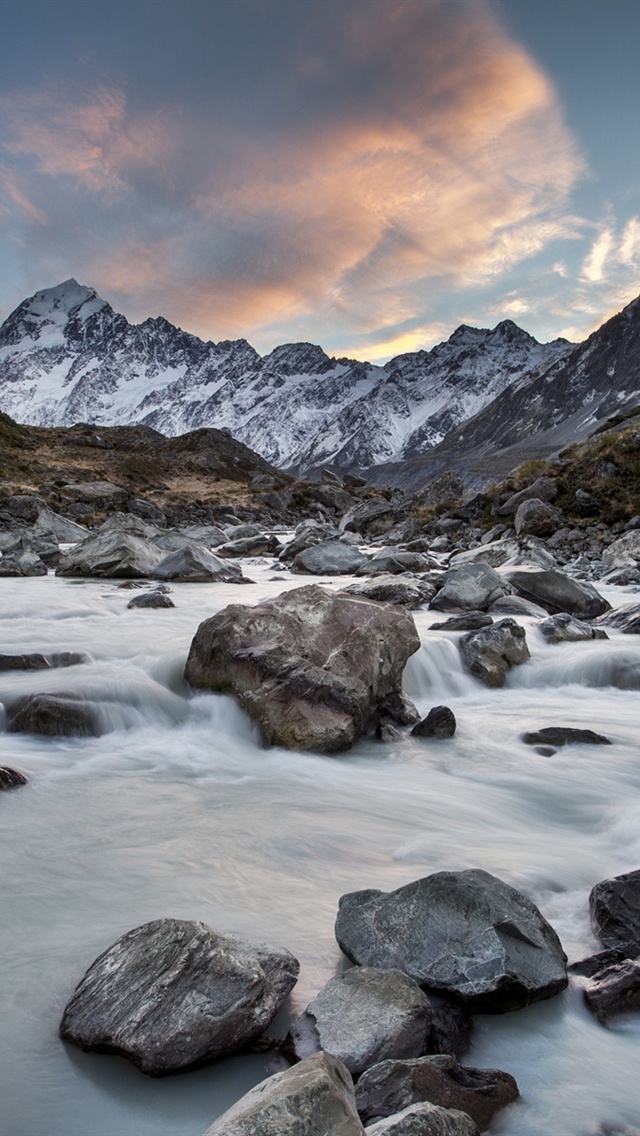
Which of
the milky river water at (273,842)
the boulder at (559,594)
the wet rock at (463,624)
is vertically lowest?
the milky river water at (273,842)

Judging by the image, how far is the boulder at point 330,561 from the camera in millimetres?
19781

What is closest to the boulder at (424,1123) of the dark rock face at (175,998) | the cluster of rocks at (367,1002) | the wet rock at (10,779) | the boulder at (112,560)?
the cluster of rocks at (367,1002)

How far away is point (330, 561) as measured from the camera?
20125 mm

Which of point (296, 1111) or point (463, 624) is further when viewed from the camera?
point (463, 624)

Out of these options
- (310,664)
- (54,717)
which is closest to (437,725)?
(310,664)

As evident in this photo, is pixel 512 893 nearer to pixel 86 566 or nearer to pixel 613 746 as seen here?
pixel 613 746

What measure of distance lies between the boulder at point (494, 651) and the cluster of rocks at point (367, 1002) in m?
5.36

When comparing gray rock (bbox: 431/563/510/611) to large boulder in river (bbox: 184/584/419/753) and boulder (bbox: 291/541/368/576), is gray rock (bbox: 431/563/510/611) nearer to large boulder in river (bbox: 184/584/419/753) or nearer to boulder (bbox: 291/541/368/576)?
large boulder in river (bbox: 184/584/419/753)

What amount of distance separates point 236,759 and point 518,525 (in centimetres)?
1773

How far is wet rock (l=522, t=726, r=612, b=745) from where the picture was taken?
6434 mm

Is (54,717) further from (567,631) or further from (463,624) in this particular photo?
(567,631)

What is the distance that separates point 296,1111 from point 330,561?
60.7 feet

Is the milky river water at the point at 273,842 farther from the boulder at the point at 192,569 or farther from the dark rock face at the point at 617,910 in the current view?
the boulder at the point at 192,569

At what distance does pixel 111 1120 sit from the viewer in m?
2.22
